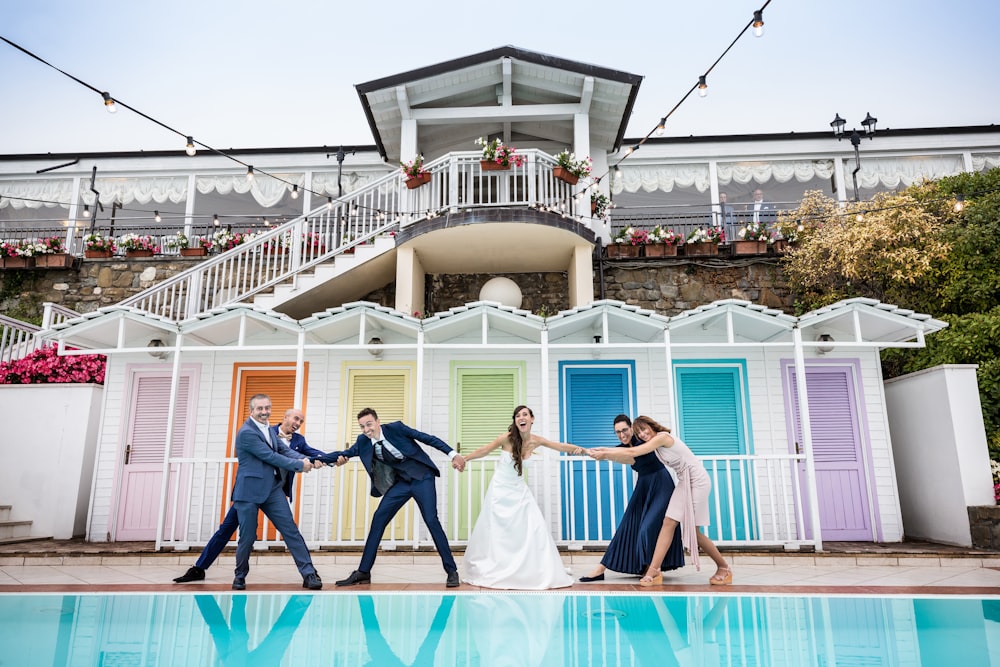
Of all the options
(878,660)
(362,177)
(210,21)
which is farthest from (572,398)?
(210,21)

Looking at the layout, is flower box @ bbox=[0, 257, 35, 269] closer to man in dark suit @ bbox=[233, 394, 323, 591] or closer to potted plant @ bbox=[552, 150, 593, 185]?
man in dark suit @ bbox=[233, 394, 323, 591]

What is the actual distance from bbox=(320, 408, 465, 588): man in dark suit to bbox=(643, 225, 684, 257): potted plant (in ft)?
21.6

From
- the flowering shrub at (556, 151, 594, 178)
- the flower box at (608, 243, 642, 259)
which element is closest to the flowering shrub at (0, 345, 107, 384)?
the flowering shrub at (556, 151, 594, 178)

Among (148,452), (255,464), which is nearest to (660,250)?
(255,464)

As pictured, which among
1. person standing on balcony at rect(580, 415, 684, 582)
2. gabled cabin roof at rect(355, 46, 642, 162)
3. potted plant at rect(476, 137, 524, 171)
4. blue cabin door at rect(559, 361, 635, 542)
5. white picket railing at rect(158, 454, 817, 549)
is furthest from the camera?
gabled cabin roof at rect(355, 46, 642, 162)

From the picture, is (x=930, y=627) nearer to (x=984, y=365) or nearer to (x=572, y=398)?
(x=572, y=398)

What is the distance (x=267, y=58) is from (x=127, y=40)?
4.68 m

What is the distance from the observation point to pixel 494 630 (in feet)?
12.7

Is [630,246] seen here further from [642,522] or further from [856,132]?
[856,132]

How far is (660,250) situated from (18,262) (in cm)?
1280

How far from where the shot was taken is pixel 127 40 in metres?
16.9

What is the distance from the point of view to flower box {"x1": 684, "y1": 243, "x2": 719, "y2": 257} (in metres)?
10.8

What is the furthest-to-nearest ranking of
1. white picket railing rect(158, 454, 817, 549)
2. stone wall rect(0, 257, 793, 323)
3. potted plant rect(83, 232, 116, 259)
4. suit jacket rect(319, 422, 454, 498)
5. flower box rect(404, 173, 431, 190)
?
potted plant rect(83, 232, 116, 259) < stone wall rect(0, 257, 793, 323) < flower box rect(404, 173, 431, 190) < white picket railing rect(158, 454, 817, 549) < suit jacket rect(319, 422, 454, 498)

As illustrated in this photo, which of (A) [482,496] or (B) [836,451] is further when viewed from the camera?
(B) [836,451]
